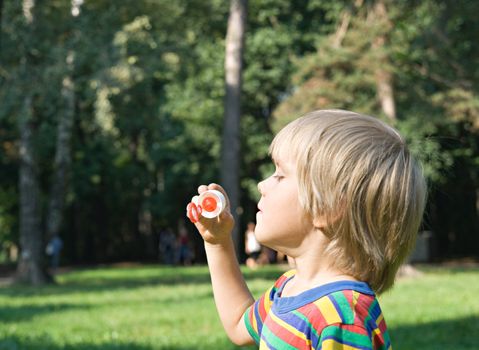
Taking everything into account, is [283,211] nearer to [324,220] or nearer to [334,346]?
[324,220]

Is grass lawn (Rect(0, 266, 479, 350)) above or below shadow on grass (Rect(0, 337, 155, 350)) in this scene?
below

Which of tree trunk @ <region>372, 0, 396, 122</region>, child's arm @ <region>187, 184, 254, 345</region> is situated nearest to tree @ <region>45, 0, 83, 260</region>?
tree trunk @ <region>372, 0, 396, 122</region>

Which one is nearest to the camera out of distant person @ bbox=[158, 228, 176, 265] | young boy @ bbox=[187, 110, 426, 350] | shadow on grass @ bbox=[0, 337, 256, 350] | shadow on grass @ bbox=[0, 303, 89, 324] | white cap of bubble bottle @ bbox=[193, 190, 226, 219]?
young boy @ bbox=[187, 110, 426, 350]

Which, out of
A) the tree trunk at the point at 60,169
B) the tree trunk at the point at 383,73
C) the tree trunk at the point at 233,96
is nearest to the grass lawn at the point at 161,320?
the tree trunk at the point at 233,96

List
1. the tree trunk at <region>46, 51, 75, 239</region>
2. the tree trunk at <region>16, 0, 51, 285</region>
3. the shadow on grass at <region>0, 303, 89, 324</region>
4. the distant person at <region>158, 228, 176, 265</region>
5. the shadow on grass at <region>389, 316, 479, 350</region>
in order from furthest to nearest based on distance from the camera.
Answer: the distant person at <region>158, 228, 176, 265</region>
the tree trunk at <region>46, 51, 75, 239</region>
the tree trunk at <region>16, 0, 51, 285</region>
the shadow on grass at <region>0, 303, 89, 324</region>
the shadow on grass at <region>389, 316, 479, 350</region>

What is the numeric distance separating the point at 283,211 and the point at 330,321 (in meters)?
0.35

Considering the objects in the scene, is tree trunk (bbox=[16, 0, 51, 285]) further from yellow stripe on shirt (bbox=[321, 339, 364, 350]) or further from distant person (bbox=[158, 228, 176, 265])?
yellow stripe on shirt (bbox=[321, 339, 364, 350])

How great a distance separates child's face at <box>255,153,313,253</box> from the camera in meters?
2.32

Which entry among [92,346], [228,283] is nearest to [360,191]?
[228,283]

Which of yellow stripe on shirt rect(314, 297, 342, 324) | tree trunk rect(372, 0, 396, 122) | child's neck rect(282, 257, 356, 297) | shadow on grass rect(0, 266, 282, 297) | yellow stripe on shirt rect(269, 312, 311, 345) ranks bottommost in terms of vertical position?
shadow on grass rect(0, 266, 282, 297)

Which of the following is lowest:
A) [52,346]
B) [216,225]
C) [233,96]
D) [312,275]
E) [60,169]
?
[52,346]

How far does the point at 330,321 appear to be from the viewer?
6.99ft

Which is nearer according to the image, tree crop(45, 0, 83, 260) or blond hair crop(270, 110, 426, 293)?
blond hair crop(270, 110, 426, 293)

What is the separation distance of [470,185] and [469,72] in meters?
24.3
